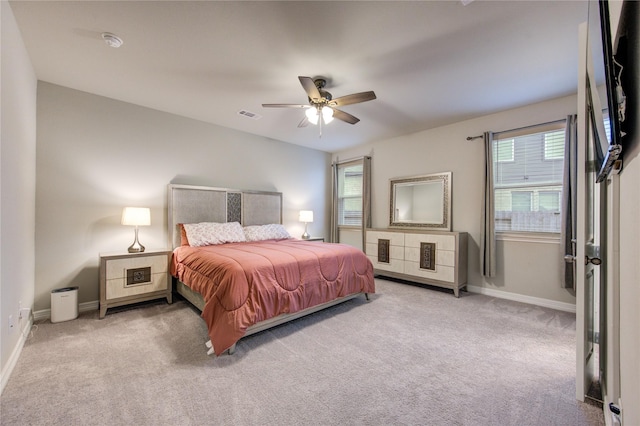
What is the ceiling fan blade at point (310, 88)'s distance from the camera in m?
2.42

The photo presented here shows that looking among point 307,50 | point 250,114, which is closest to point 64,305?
point 250,114

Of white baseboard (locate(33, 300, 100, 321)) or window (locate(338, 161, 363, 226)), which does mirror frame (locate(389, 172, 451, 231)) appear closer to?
window (locate(338, 161, 363, 226))

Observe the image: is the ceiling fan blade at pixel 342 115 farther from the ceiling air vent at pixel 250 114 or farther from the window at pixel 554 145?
the window at pixel 554 145

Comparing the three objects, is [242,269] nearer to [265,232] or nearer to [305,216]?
[265,232]

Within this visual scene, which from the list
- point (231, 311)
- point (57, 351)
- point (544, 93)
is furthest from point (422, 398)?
point (544, 93)

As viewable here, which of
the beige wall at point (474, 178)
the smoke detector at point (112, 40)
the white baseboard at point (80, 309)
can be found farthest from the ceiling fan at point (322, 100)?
the white baseboard at point (80, 309)

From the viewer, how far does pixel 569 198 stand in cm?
318

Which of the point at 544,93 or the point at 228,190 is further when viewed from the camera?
the point at 228,190

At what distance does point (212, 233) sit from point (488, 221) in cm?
393

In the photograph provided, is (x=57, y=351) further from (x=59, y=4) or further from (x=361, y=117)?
(x=361, y=117)

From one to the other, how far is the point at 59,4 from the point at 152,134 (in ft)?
6.45

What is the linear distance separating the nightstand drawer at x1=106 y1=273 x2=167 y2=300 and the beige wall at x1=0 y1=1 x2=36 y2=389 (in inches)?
25.8

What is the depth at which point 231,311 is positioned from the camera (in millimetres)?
2264

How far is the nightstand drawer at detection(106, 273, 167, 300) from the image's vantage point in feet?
9.93
